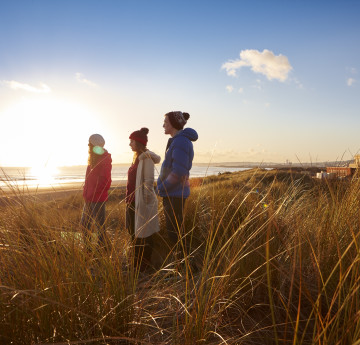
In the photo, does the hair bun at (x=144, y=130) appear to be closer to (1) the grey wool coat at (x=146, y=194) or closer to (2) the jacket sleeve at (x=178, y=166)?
(1) the grey wool coat at (x=146, y=194)

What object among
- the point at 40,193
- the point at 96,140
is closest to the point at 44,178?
the point at 40,193

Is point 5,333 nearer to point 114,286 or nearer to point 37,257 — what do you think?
point 37,257

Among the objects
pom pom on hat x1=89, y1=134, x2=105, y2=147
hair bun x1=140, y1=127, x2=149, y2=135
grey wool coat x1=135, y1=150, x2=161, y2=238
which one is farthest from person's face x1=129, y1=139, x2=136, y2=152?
pom pom on hat x1=89, y1=134, x2=105, y2=147

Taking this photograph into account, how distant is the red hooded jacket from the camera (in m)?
4.52

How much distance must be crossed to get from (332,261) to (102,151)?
3.47 metres

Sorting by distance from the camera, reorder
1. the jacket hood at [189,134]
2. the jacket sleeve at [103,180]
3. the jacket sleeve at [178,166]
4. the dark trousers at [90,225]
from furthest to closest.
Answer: the jacket sleeve at [103,180] < the jacket hood at [189,134] < the jacket sleeve at [178,166] < the dark trousers at [90,225]

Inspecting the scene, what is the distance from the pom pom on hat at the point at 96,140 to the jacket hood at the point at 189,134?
4.75 feet

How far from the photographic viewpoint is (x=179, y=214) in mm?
3850

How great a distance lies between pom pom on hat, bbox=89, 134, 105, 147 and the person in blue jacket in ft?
4.07

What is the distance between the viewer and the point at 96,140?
4660 millimetres

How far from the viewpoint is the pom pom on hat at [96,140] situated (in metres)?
4.65

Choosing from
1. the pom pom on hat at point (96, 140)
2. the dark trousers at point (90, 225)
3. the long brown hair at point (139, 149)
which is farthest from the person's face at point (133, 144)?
the dark trousers at point (90, 225)

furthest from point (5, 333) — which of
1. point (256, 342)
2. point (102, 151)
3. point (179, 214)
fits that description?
point (102, 151)

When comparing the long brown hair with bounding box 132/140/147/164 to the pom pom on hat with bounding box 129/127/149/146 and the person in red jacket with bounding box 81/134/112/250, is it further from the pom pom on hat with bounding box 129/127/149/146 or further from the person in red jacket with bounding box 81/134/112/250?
the person in red jacket with bounding box 81/134/112/250
